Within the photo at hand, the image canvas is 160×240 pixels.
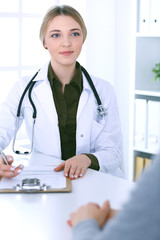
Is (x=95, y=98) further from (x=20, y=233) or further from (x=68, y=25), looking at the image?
(x=20, y=233)

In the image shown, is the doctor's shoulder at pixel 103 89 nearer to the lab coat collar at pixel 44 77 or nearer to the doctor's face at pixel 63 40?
the lab coat collar at pixel 44 77

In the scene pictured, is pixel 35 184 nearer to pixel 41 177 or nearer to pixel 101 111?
pixel 41 177

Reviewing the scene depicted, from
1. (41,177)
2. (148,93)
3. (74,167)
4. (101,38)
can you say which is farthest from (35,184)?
(101,38)

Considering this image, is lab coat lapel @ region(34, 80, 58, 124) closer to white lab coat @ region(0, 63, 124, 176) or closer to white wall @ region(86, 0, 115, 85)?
white lab coat @ region(0, 63, 124, 176)

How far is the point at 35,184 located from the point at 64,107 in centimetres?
68

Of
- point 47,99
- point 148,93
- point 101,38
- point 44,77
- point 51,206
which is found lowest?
point 51,206

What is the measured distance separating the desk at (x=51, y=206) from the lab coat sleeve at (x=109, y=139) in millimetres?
296

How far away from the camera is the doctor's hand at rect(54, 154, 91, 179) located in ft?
5.42

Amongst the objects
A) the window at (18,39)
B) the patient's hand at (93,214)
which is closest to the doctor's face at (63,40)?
the patient's hand at (93,214)

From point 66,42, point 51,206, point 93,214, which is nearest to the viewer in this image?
point 93,214

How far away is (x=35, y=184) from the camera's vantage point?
4.92ft

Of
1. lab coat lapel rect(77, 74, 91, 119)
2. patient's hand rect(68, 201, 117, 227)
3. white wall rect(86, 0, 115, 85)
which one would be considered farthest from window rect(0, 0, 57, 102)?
patient's hand rect(68, 201, 117, 227)

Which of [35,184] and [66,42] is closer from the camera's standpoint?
[35,184]

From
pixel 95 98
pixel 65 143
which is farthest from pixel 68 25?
pixel 65 143
